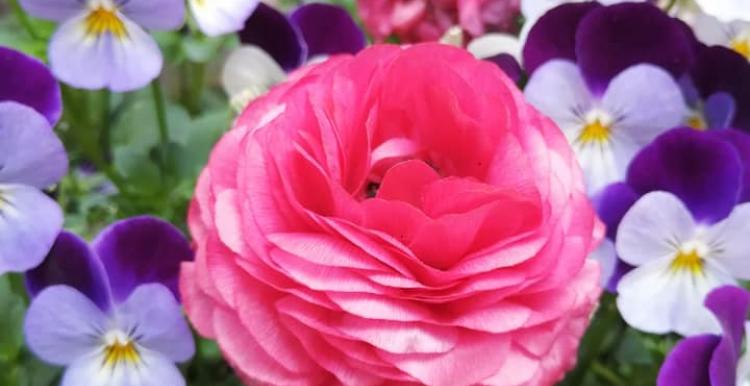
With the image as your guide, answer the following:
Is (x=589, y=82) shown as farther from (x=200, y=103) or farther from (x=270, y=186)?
(x=200, y=103)

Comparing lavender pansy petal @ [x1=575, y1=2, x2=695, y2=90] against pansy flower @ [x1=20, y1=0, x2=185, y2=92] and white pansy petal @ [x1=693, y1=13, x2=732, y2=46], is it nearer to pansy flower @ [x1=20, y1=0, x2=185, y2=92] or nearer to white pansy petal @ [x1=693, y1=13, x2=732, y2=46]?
white pansy petal @ [x1=693, y1=13, x2=732, y2=46]

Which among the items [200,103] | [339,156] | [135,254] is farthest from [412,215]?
[200,103]

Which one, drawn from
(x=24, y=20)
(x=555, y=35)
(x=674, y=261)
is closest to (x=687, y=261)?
(x=674, y=261)

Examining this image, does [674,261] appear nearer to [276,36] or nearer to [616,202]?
[616,202]

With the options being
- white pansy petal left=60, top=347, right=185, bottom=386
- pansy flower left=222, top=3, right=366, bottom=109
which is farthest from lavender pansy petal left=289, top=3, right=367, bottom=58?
white pansy petal left=60, top=347, right=185, bottom=386

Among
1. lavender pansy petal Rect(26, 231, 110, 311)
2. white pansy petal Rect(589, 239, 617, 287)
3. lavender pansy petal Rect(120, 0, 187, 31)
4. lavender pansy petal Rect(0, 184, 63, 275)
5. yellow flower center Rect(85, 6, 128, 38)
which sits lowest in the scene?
lavender pansy petal Rect(26, 231, 110, 311)

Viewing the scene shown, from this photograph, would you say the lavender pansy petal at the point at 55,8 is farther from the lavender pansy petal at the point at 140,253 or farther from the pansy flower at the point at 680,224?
the pansy flower at the point at 680,224
